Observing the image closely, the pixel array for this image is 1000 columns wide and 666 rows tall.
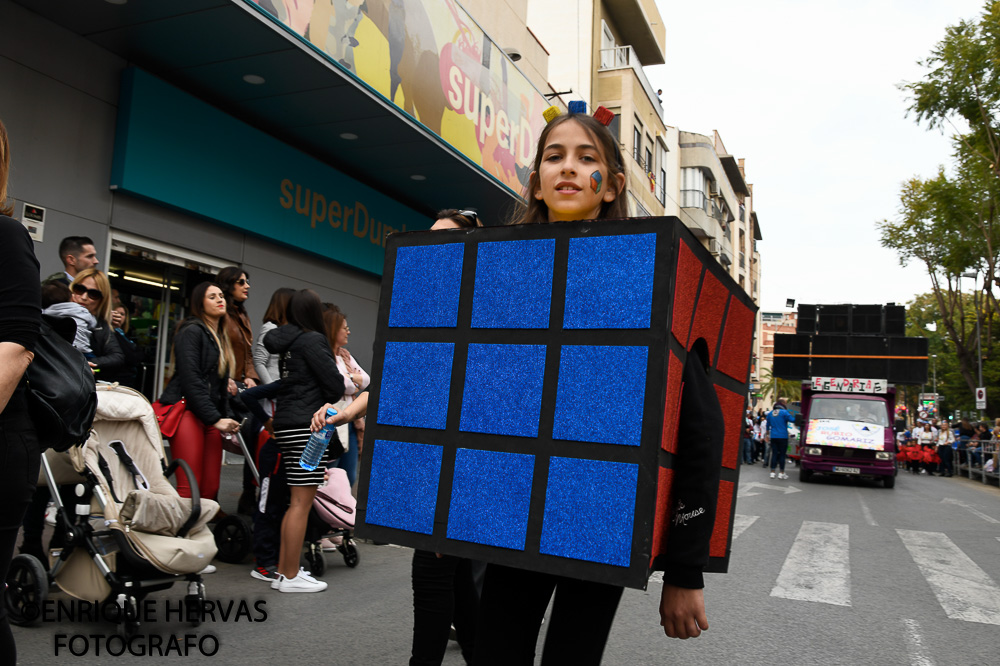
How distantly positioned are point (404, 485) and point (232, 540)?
4502mm

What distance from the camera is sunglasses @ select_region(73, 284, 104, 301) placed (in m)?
5.06

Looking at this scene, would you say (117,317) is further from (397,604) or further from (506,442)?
(506,442)

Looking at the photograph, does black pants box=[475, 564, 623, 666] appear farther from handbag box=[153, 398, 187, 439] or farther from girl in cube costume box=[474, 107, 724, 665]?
handbag box=[153, 398, 187, 439]

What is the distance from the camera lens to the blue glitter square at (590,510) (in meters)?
1.47

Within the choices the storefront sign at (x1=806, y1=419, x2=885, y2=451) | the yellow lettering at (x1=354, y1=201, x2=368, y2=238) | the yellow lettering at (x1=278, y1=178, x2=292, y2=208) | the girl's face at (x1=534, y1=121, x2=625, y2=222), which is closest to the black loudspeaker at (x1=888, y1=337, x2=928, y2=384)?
the storefront sign at (x1=806, y1=419, x2=885, y2=451)

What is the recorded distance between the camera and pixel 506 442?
63.4 inches

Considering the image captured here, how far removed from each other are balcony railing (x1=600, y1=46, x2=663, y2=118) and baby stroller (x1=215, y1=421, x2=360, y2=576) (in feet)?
76.6

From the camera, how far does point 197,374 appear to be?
17.9 feet

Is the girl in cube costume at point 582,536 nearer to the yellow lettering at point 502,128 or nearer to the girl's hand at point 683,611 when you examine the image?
the girl's hand at point 683,611

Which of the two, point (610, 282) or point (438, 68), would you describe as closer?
point (610, 282)

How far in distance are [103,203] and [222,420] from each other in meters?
5.13

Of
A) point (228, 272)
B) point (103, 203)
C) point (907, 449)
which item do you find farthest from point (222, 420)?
point (907, 449)

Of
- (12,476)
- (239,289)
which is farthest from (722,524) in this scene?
(239,289)

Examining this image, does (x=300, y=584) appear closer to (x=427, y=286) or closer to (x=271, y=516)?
(x=271, y=516)
